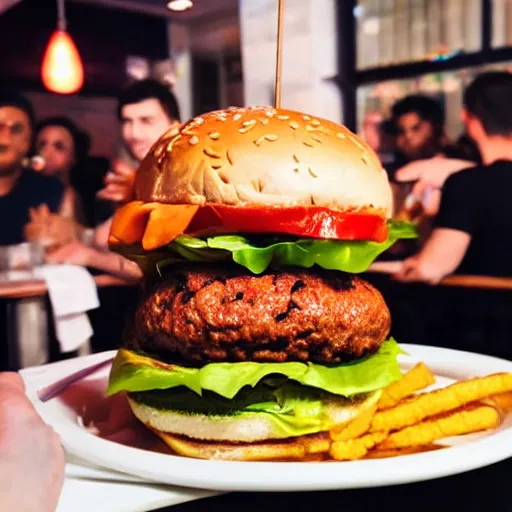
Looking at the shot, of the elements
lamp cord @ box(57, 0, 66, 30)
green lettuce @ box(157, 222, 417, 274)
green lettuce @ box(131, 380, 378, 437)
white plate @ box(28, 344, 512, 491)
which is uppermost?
lamp cord @ box(57, 0, 66, 30)

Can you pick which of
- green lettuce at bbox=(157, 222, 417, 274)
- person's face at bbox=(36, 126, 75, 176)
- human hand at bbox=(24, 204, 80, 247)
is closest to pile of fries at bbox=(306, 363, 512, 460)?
green lettuce at bbox=(157, 222, 417, 274)

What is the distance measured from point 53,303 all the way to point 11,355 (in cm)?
42

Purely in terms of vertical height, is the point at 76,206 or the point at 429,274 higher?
the point at 76,206

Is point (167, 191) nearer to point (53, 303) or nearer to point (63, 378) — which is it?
point (63, 378)

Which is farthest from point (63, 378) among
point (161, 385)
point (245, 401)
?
point (245, 401)

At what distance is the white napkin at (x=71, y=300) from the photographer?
434cm

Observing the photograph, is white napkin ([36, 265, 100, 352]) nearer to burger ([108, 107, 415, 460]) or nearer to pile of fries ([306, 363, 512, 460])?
burger ([108, 107, 415, 460])

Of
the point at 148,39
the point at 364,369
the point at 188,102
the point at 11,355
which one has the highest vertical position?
the point at 148,39

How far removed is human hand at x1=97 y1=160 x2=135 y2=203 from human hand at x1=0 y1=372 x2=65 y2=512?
3.56 meters

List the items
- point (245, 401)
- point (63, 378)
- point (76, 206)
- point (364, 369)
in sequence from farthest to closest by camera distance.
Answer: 1. point (76, 206)
2. point (63, 378)
3. point (364, 369)
4. point (245, 401)

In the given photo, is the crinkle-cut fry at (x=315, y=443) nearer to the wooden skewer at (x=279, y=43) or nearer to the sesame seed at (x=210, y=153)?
the sesame seed at (x=210, y=153)

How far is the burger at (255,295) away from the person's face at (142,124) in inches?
118

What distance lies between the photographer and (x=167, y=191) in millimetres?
1598

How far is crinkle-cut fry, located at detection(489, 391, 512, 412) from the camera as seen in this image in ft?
5.49
